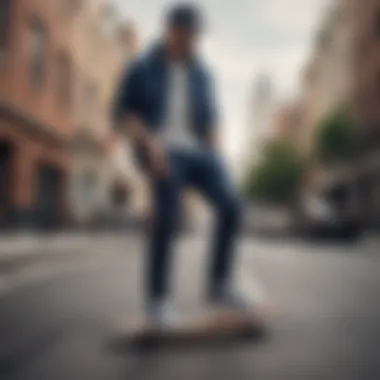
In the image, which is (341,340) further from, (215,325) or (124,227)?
(124,227)

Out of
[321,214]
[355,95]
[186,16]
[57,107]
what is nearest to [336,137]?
[355,95]

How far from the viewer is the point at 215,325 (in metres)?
1.47

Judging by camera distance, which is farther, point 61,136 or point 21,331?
point 21,331

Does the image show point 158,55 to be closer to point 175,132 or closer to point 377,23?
point 175,132

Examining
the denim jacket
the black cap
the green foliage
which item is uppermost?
the black cap

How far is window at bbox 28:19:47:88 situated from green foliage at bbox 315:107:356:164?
0.48m

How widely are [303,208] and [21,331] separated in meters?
0.59

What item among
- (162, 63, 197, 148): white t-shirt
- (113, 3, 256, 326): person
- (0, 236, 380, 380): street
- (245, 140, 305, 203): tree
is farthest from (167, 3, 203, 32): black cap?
(245, 140, 305, 203): tree

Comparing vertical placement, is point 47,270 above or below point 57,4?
below

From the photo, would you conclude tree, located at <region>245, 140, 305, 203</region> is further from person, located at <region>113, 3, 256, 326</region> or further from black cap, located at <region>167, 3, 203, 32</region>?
black cap, located at <region>167, 3, 203, 32</region>

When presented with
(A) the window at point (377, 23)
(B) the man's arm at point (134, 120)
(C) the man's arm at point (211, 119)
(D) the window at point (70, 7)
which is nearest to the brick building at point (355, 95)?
(A) the window at point (377, 23)

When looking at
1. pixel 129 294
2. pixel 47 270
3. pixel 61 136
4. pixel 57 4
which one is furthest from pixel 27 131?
pixel 47 270

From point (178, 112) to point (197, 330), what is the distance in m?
0.41

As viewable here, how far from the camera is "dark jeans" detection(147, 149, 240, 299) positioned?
1322 mm
